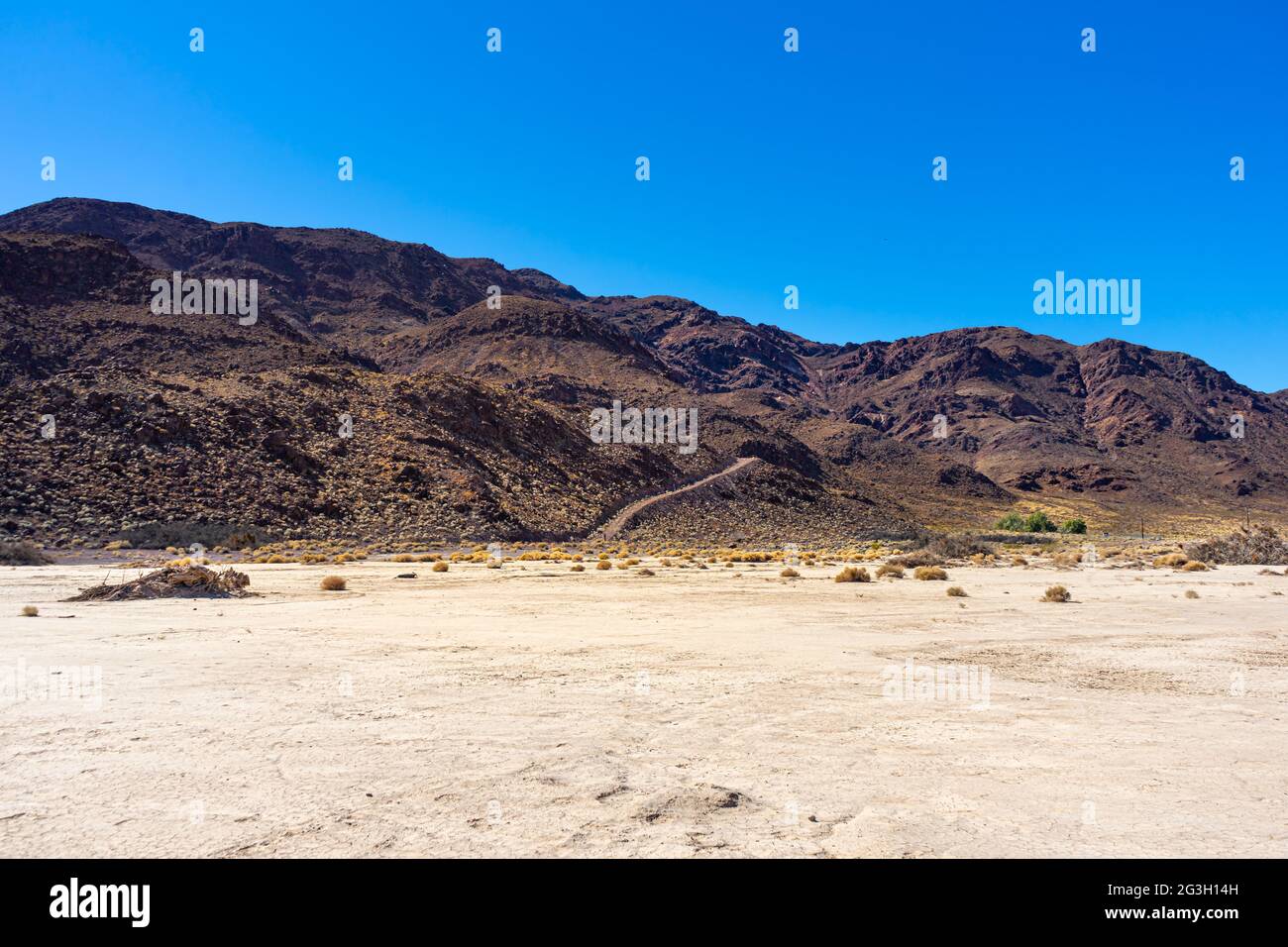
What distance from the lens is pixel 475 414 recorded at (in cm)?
6369

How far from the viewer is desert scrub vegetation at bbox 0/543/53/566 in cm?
2761

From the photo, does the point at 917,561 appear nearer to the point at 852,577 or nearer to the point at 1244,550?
the point at 852,577

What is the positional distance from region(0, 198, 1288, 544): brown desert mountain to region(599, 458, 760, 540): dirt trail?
1003 millimetres

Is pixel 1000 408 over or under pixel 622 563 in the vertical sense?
over

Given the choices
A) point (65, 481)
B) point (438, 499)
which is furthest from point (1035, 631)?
point (65, 481)

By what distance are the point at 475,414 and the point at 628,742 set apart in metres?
58.9

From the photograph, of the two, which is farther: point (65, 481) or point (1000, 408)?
point (1000, 408)

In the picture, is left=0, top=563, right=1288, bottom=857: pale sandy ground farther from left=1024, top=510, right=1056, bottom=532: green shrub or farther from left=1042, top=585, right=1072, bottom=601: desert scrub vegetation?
left=1024, top=510, right=1056, bottom=532: green shrub

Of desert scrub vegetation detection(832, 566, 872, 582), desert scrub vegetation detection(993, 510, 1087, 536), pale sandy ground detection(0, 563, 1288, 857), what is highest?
pale sandy ground detection(0, 563, 1288, 857)

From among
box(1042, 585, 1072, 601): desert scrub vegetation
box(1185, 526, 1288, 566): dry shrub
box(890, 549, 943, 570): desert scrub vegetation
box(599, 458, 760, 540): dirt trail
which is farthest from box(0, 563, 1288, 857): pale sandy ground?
box(599, 458, 760, 540): dirt trail
